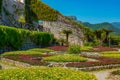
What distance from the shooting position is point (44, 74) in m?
16.0

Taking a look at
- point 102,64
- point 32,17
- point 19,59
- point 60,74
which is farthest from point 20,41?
point 60,74

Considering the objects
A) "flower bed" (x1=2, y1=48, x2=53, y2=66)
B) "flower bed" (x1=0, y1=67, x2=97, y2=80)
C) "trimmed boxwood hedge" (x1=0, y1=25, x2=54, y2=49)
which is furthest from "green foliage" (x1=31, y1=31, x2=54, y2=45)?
"flower bed" (x1=0, y1=67, x2=97, y2=80)

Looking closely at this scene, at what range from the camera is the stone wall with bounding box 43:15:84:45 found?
72000mm

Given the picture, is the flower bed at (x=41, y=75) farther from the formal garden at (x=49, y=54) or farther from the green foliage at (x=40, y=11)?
the green foliage at (x=40, y=11)

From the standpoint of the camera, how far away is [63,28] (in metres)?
73.1

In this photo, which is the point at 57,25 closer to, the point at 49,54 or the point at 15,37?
the point at 15,37

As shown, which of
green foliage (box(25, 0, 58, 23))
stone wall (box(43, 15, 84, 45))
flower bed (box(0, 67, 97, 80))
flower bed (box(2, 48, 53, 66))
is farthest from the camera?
green foliage (box(25, 0, 58, 23))

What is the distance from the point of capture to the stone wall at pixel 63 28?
72.0m

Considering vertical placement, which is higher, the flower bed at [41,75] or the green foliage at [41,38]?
the green foliage at [41,38]

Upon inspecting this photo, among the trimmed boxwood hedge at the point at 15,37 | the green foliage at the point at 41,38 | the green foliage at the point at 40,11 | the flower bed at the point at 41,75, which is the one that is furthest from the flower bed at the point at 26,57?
the green foliage at the point at 40,11

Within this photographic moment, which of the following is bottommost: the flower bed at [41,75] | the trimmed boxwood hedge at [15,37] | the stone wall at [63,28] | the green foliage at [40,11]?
the flower bed at [41,75]

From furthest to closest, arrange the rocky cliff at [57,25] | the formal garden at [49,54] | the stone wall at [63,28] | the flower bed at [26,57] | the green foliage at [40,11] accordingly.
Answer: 1. the green foliage at [40,11]
2. the stone wall at [63,28]
3. the rocky cliff at [57,25]
4. the flower bed at [26,57]
5. the formal garden at [49,54]

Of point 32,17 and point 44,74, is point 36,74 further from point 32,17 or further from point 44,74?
point 32,17

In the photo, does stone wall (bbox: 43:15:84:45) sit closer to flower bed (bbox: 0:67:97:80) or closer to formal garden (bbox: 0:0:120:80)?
formal garden (bbox: 0:0:120:80)
